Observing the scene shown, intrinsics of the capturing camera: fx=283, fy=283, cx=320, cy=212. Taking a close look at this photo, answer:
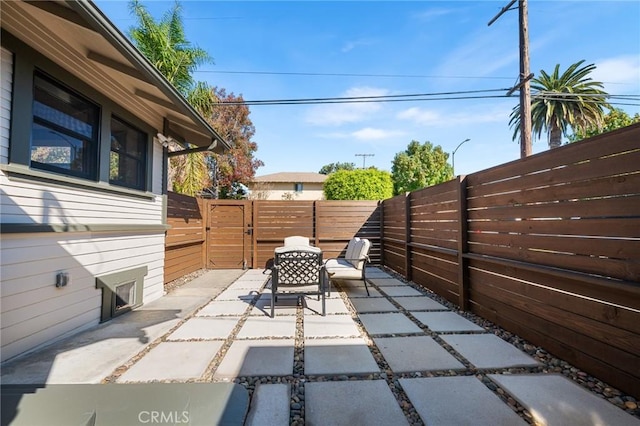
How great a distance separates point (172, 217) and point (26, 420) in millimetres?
4003

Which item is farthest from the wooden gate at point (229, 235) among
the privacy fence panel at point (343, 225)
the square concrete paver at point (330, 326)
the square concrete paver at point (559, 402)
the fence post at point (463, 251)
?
the square concrete paver at point (559, 402)

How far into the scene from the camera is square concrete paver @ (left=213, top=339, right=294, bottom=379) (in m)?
2.20

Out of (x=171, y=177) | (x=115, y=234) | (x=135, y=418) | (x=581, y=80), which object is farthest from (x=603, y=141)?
(x=581, y=80)

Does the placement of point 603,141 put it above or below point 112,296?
above

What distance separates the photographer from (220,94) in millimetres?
16406

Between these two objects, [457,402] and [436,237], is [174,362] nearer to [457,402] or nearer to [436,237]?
[457,402]

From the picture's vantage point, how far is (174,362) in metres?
2.37

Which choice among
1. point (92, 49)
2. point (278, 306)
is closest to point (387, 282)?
point (278, 306)

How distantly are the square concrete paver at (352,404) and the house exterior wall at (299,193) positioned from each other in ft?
72.9

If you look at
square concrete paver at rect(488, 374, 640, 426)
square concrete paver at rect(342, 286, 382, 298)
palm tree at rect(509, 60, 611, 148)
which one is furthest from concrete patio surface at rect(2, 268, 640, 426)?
palm tree at rect(509, 60, 611, 148)

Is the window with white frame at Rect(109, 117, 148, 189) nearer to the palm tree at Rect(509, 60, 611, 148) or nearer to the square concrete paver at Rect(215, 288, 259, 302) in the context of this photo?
the square concrete paver at Rect(215, 288, 259, 302)

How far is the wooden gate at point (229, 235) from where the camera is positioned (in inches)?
285

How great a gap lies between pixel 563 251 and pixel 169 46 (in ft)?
29.4

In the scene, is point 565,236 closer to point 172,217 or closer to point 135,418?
point 135,418
